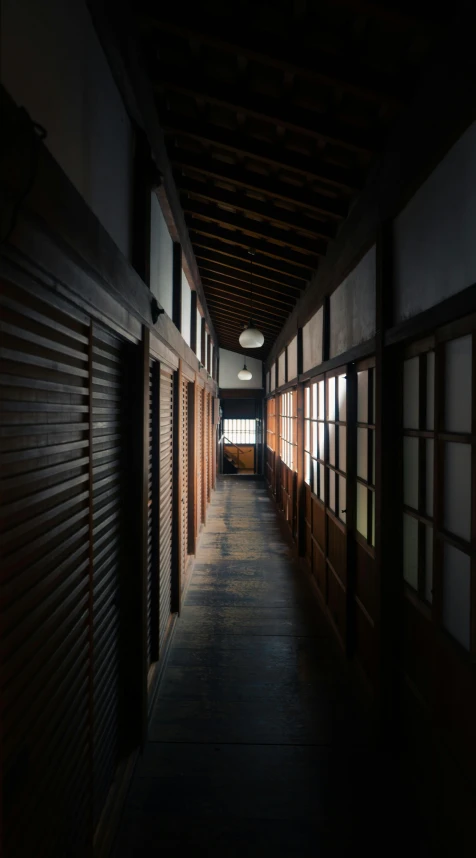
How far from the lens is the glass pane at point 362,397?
354cm

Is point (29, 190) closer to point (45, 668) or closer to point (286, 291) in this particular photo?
point (45, 668)

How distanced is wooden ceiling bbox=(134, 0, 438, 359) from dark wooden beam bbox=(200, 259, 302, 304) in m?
2.03

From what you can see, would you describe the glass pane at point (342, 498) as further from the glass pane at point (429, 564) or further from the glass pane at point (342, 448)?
the glass pane at point (429, 564)

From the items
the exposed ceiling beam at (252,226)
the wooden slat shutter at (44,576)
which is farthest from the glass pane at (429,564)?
the exposed ceiling beam at (252,226)

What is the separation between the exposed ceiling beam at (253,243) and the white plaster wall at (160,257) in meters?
1.03

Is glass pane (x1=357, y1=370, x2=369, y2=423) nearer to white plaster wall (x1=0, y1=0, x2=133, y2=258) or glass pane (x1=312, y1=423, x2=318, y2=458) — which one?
glass pane (x1=312, y1=423, x2=318, y2=458)

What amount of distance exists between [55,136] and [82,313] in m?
0.61

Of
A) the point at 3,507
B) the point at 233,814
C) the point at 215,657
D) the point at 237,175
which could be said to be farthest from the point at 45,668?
the point at 237,175

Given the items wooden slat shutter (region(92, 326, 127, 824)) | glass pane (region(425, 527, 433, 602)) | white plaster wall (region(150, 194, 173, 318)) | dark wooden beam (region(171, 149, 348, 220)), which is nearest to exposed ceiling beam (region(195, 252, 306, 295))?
white plaster wall (region(150, 194, 173, 318))

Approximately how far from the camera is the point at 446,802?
216 centimetres

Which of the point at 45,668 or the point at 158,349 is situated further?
the point at 158,349

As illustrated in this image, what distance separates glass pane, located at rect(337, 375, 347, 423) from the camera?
13.5 feet

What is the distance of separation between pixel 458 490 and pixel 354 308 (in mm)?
2133

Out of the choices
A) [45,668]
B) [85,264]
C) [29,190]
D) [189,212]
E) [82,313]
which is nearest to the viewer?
[29,190]
